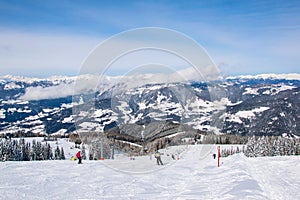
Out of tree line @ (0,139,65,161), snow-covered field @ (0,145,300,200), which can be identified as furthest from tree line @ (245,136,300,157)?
tree line @ (0,139,65,161)

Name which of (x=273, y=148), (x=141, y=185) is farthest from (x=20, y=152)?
(x=141, y=185)

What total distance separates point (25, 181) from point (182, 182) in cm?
793

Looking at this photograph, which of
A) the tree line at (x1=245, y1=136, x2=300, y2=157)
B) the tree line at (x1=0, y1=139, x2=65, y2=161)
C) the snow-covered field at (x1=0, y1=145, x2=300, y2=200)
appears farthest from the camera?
the tree line at (x1=245, y1=136, x2=300, y2=157)

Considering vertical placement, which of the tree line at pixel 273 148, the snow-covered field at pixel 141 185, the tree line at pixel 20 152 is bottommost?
the tree line at pixel 20 152

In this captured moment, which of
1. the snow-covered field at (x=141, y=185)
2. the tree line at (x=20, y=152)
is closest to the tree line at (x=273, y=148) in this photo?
the snow-covered field at (x=141, y=185)

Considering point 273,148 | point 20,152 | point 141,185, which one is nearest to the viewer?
point 141,185

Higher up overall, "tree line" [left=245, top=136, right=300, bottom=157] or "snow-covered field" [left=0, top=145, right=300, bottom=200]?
"snow-covered field" [left=0, top=145, right=300, bottom=200]

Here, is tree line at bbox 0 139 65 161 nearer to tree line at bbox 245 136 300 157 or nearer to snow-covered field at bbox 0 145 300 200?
snow-covered field at bbox 0 145 300 200

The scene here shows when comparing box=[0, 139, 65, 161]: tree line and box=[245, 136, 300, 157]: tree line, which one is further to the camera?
box=[245, 136, 300, 157]: tree line

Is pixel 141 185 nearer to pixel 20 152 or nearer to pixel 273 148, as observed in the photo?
pixel 273 148

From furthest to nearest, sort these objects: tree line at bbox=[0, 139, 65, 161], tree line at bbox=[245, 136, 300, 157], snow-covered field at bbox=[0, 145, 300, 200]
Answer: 1. tree line at bbox=[245, 136, 300, 157]
2. tree line at bbox=[0, 139, 65, 161]
3. snow-covered field at bbox=[0, 145, 300, 200]

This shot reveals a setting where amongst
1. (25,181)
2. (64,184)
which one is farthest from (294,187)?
(25,181)

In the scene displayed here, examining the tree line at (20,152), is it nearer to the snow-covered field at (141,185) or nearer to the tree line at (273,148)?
the snow-covered field at (141,185)

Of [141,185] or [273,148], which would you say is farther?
[273,148]
